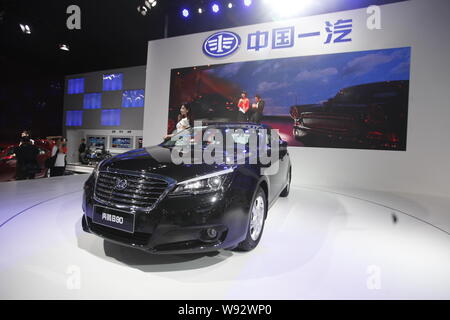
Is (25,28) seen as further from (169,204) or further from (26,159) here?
(169,204)

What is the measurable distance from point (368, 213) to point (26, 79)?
16145mm

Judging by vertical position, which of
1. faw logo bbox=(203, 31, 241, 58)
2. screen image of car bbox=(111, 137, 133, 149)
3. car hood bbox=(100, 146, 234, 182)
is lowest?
car hood bbox=(100, 146, 234, 182)

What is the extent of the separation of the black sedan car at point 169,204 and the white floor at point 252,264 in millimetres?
211

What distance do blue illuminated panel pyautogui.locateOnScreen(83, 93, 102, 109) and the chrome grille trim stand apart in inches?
494

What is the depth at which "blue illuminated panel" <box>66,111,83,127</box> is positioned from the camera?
1379cm

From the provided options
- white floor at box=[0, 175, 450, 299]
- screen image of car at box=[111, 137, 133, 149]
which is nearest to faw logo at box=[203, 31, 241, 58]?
white floor at box=[0, 175, 450, 299]

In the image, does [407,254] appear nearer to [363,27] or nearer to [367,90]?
[367,90]

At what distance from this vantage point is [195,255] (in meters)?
Answer: 2.06

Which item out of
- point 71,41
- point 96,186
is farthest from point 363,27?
point 71,41

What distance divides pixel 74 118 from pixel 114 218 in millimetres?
14506

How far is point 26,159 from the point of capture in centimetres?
545

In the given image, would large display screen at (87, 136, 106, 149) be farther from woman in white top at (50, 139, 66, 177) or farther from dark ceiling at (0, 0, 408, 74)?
woman in white top at (50, 139, 66, 177)

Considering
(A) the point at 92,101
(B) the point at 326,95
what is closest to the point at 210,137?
(B) the point at 326,95

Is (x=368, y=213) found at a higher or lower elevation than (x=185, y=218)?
lower
